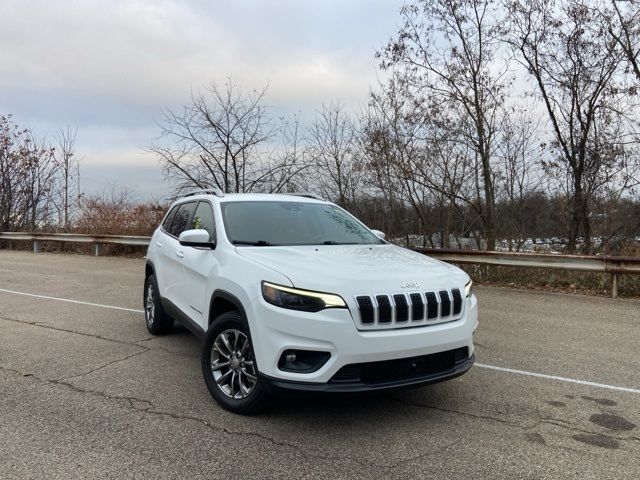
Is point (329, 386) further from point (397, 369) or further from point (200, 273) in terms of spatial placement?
point (200, 273)

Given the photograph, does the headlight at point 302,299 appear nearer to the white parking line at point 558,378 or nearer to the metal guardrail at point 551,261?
the white parking line at point 558,378

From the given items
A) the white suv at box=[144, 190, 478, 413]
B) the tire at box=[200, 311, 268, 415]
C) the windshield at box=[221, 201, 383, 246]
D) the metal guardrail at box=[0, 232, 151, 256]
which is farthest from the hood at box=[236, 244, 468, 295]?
the metal guardrail at box=[0, 232, 151, 256]

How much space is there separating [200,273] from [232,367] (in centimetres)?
107

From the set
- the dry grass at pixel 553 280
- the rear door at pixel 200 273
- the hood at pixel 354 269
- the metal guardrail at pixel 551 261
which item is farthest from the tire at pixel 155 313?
the dry grass at pixel 553 280

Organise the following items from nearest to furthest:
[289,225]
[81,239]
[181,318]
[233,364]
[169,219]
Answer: [233,364]
[289,225]
[181,318]
[169,219]
[81,239]

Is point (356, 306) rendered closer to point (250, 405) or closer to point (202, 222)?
point (250, 405)

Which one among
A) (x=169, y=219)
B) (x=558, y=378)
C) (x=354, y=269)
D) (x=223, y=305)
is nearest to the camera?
(x=354, y=269)

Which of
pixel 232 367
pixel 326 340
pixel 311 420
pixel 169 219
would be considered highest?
pixel 169 219

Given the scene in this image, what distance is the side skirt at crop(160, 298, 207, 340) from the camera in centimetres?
464

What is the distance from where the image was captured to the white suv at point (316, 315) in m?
3.38

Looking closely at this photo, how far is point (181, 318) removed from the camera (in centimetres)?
523

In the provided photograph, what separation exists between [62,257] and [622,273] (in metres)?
16.7

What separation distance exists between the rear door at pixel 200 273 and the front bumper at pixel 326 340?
996 mm

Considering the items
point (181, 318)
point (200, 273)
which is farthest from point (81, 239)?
point (200, 273)
